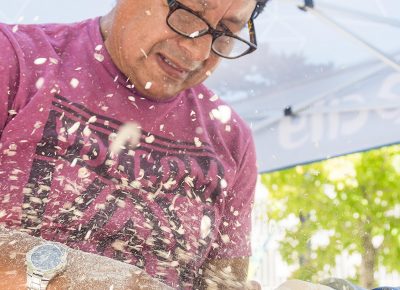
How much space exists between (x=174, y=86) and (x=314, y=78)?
2573 mm

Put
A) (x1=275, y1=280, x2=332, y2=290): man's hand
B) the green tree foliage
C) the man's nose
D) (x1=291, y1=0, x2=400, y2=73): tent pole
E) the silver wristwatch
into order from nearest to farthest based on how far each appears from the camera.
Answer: the silver wristwatch, (x1=275, y1=280, x2=332, y2=290): man's hand, the man's nose, (x1=291, y1=0, x2=400, y2=73): tent pole, the green tree foliage

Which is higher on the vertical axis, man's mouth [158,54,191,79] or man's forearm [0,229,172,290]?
man's mouth [158,54,191,79]

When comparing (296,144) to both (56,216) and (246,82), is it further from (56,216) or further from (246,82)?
(56,216)

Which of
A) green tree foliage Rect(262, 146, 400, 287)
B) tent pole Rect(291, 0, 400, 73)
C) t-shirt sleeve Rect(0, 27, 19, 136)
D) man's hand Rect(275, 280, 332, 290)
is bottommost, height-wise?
green tree foliage Rect(262, 146, 400, 287)

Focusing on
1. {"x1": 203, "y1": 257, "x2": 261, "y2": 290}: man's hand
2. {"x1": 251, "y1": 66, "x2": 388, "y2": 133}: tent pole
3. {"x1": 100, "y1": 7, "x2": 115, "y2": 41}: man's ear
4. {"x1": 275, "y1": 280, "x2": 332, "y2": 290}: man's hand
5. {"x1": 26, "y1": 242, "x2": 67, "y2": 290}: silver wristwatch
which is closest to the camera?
{"x1": 26, "y1": 242, "x2": 67, "y2": 290}: silver wristwatch

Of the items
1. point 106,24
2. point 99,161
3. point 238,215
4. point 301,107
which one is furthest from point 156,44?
point 301,107

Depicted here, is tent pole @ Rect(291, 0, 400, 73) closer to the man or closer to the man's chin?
the man

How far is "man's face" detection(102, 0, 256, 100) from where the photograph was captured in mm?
1869

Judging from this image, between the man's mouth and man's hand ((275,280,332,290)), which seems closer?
man's hand ((275,280,332,290))

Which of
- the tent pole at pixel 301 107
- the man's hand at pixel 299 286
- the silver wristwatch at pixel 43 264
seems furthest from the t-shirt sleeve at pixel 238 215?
the tent pole at pixel 301 107

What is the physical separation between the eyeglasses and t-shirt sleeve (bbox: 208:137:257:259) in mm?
401

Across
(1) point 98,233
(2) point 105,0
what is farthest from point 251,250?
(2) point 105,0

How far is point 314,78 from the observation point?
435cm

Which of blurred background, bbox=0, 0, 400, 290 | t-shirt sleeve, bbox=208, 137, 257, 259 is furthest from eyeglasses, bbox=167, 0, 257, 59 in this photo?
blurred background, bbox=0, 0, 400, 290
